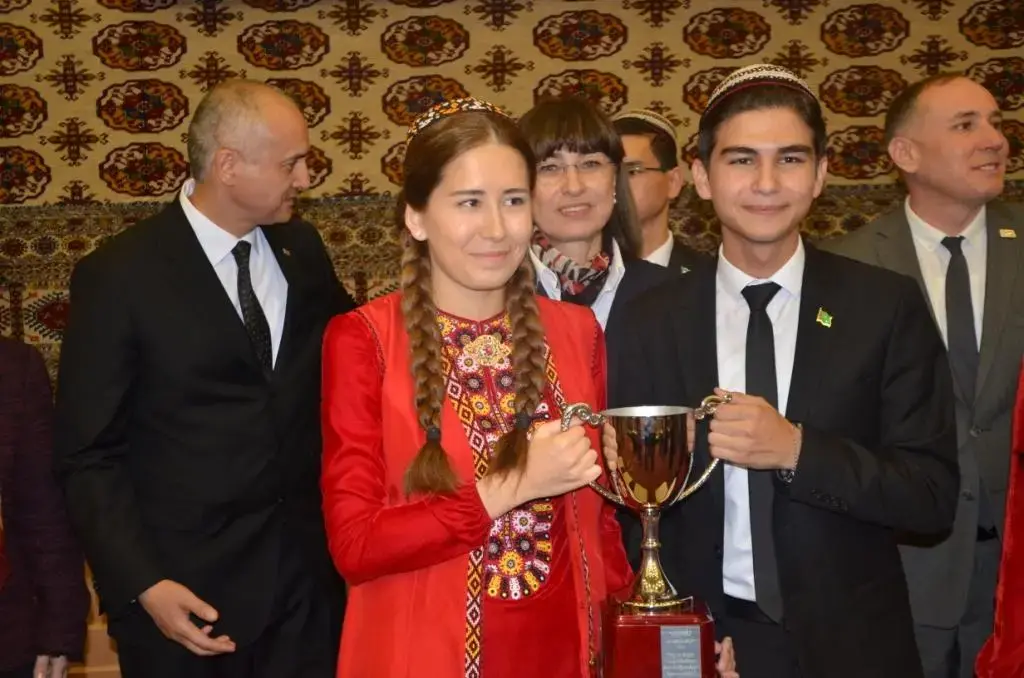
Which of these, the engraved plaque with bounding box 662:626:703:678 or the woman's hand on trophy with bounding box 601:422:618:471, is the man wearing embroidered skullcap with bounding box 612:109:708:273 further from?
the engraved plaque with bounding box 662:626:703:678

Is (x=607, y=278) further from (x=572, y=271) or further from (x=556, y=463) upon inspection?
(x=556, y=463)

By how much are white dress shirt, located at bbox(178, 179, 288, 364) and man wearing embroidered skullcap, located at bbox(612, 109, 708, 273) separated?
58.5 inches

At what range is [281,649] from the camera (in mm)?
3078

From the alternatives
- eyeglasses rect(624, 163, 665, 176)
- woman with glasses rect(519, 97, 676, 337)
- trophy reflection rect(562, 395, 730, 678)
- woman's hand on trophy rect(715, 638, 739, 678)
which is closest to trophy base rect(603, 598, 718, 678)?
trophy reflection rect(562, 395, 730, 678)

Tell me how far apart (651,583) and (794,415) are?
43cm

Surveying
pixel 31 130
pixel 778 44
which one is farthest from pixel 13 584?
pixel 778 44

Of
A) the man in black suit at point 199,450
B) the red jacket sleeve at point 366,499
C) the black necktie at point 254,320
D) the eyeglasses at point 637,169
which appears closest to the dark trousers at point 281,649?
the man in black suit at point 199,450

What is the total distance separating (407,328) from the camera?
2197 millimetres

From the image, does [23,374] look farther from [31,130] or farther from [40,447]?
[31,130]

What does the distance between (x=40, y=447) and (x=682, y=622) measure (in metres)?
1.66

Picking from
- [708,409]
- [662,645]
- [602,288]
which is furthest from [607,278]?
[662,645]

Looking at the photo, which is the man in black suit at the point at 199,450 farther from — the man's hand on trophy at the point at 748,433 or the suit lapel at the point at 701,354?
the man's hand on trophy at the point at 748,433

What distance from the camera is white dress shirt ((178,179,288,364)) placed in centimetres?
314

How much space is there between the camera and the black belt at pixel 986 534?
131 inches
